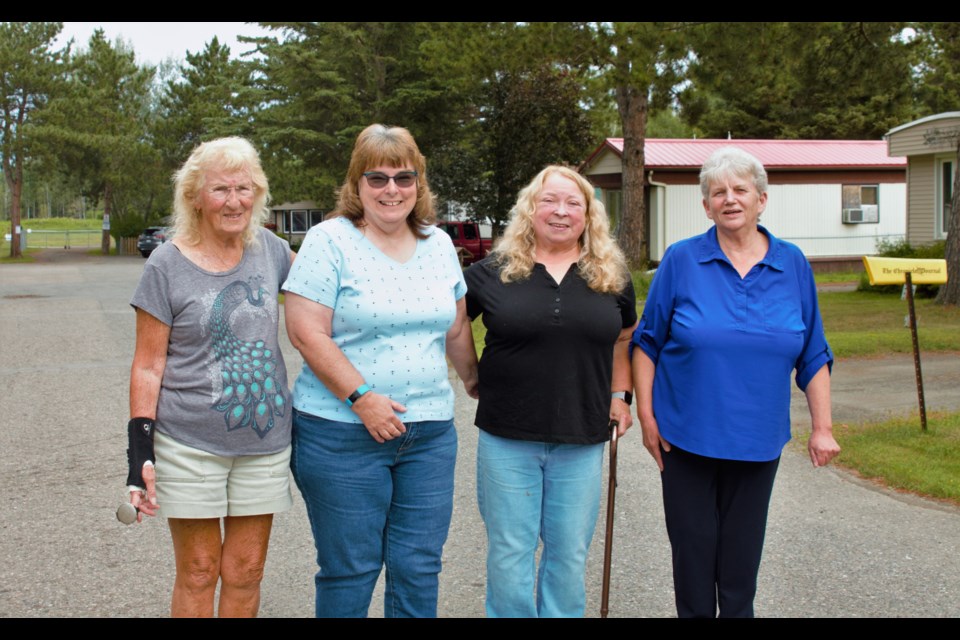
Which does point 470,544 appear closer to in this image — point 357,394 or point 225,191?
point 357,394

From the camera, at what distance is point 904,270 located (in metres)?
7.71

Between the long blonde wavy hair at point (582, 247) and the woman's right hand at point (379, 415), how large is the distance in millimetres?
640

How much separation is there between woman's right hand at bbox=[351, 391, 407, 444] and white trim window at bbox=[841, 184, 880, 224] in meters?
28.6

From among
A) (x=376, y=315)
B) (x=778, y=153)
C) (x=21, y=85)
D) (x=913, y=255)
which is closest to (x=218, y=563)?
(x=376, y=315)

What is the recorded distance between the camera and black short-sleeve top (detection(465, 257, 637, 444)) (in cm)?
334

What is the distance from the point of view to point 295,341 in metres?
3.23

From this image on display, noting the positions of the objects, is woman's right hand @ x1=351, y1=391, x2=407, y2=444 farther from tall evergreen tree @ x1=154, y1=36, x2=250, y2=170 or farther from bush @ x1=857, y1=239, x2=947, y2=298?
tall evergreen tree @ x1=154, y1=36, x2=250, y2=170

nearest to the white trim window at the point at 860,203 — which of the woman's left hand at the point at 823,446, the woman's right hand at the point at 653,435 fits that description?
the woman's left hand at the point at 823,446

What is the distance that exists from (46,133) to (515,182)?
25925 mm

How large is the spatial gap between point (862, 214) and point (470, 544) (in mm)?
27406

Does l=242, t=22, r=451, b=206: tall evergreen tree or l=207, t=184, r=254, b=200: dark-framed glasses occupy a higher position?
l=242, t=22, r=451, b=206: tall evergreen tree

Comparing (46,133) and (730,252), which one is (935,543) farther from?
(46,133)

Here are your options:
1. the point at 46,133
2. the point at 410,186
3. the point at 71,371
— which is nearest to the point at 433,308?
the point at 410,186

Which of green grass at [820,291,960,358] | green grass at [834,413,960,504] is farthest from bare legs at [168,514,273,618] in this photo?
green grass at [820,291,960,358]
